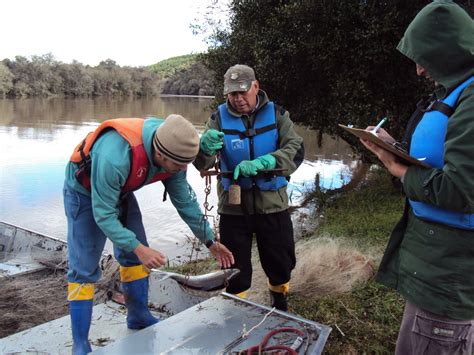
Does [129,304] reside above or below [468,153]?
below

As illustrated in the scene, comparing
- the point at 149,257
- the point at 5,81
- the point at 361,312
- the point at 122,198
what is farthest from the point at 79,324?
the point at 5,81

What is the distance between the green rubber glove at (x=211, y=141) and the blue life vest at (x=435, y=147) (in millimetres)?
1575

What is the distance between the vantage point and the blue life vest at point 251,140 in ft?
11.0

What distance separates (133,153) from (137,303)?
4.48ft

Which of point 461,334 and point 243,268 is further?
point 243,268

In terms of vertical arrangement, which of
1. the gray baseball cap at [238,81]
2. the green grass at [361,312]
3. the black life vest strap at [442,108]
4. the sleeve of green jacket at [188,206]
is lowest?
the green grass at [361,312]

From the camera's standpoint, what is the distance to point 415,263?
1.91 metres

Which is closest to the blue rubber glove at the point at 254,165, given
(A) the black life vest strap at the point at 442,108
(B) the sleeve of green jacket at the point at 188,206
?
(B) the sleeve of green jacket at the point at 188,206

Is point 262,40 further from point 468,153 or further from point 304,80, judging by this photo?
point 468,153

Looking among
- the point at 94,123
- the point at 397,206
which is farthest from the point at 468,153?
the point at 94,123

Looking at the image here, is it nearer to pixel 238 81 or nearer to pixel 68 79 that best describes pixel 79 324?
pixel 238 81

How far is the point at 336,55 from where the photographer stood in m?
7.41

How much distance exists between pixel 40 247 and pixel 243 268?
11.4 ft

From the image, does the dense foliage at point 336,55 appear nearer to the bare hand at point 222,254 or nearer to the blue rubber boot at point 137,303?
the bare hand at point 222,254
